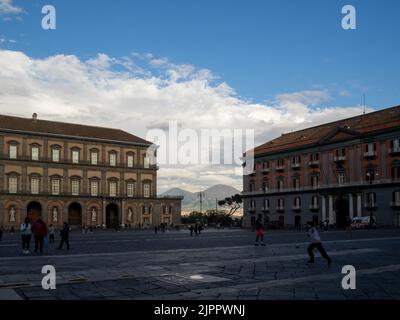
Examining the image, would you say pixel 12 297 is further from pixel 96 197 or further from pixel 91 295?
pixel 96 197

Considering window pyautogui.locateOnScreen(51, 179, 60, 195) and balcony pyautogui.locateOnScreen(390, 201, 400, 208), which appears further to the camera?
window pyautogui.locateOnScreen(51, 179, 60, 195)

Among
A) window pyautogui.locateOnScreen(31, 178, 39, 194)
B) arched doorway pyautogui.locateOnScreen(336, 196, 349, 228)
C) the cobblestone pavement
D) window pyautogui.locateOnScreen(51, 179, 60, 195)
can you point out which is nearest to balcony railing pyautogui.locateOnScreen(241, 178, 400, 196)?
arched doorway pyautogui.locateOnScreen(336, 196, 349, 228)

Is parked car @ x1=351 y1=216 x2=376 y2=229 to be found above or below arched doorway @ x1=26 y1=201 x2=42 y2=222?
below

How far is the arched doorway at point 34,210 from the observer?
6594 centimetres

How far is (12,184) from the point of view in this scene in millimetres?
64688

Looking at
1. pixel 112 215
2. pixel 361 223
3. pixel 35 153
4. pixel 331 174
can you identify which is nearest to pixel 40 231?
pixel 361 223

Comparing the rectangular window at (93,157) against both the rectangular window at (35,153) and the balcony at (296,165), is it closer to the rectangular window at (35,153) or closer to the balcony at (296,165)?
the rectangular window at (35,153)

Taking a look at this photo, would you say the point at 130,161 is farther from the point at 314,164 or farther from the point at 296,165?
the point at 314,164

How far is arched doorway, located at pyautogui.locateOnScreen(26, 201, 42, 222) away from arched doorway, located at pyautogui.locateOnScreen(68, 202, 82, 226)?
15.1 ft

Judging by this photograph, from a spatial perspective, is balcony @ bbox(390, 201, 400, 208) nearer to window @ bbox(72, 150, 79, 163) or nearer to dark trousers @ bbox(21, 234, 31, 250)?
dark trousers @ bbox(21, 234, 31, 250)

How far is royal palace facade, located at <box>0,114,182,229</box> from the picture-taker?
64812mm

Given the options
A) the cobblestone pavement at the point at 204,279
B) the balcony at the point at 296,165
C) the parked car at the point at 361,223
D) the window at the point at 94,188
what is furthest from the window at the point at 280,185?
the cobblestone pavement at the point at 204,279

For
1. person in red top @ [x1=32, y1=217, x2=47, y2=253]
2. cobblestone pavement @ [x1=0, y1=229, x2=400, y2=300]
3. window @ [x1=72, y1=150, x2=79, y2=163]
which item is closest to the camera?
cobblestone pavement @ [x1=0, y1=229, x2=400, y2=300]
